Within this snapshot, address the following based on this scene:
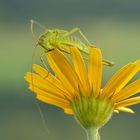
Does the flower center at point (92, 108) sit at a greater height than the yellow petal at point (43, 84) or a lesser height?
lesser

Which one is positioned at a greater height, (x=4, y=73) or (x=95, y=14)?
(x=95, y=14)

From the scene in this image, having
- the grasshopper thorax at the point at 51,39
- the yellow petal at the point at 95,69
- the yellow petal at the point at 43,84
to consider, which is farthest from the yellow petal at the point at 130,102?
the grasshopper thorax at the point at 51,39

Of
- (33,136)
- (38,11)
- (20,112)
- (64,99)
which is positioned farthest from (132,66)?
(38,11)

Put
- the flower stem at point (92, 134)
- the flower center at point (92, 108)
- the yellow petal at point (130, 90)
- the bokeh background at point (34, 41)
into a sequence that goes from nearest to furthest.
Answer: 1. the flower stem at point (92, 134)
2. the yellow petal at point (130, 90)
3. the flower center at point (92, 108)
4. the bokeh background at point (34, 41)

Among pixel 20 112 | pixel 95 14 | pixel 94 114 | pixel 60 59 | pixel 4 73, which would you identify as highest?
pixel 95 14

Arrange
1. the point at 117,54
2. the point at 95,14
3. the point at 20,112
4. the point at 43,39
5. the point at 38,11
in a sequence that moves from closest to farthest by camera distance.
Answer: the point at 43,39, the point at 20,112, the point at 117,54, the point at 95,14, the point at 38,11

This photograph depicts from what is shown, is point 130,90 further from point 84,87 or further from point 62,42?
point 62,42

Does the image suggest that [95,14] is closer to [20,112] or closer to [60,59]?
[20,112]

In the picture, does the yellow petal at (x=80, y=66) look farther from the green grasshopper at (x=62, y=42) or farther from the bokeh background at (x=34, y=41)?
the bokeh background at (x=34, y=41)
